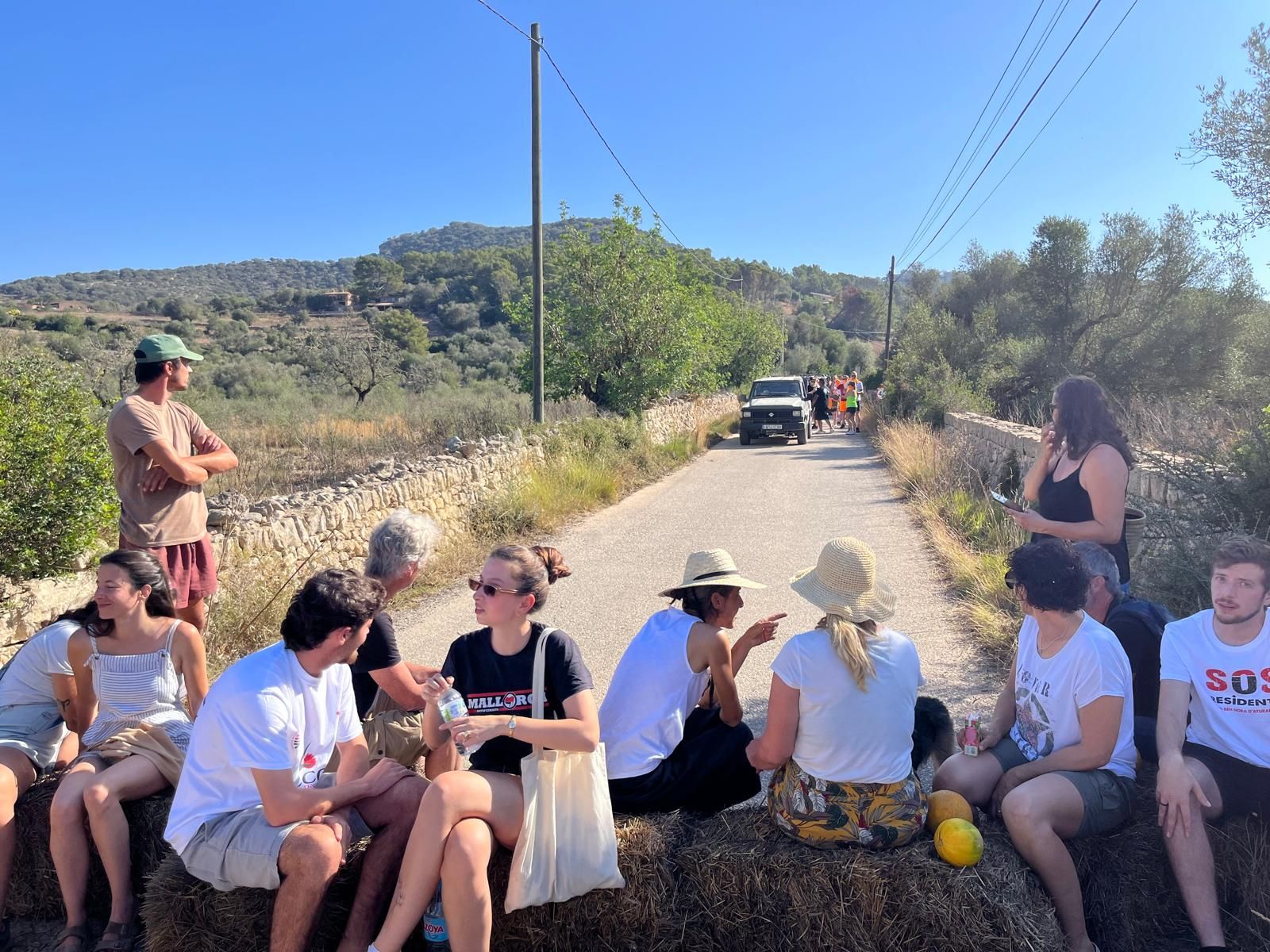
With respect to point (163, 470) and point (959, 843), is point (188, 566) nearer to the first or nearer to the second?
point (163, 470)

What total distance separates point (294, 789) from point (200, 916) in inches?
24.7

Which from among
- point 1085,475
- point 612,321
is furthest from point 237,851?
point 612,321

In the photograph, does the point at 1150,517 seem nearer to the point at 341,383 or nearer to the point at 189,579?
the point at 189,579

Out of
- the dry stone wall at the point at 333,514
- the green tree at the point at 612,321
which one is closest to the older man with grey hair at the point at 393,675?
the dry stone wall at the point at 333,514

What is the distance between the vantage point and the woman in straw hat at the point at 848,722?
2803 millimetres

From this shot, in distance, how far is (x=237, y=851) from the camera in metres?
2.59

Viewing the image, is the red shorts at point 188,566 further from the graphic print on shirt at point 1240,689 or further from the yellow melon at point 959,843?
the graphic print on shirt at point 1240,689

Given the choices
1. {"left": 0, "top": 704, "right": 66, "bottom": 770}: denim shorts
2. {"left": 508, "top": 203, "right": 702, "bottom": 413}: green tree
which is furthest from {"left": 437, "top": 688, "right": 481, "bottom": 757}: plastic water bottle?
{"left": 508, "top": 203, "right": 702, "bottom": 413}: green tree

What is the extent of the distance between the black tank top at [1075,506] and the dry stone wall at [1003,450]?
10.2 ft

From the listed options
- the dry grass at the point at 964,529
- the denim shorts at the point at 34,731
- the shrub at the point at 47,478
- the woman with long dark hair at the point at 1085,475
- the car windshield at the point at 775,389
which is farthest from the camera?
the car windshield at the point at 775,389

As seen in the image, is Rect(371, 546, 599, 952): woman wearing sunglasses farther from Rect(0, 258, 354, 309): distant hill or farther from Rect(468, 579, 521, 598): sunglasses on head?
Rect(0, 258, 354, 309): distant hill

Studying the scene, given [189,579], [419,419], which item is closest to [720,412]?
[419,419]

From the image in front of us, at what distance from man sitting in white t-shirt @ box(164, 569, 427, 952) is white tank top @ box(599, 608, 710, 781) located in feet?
2.31

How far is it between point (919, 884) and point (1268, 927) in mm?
1206
